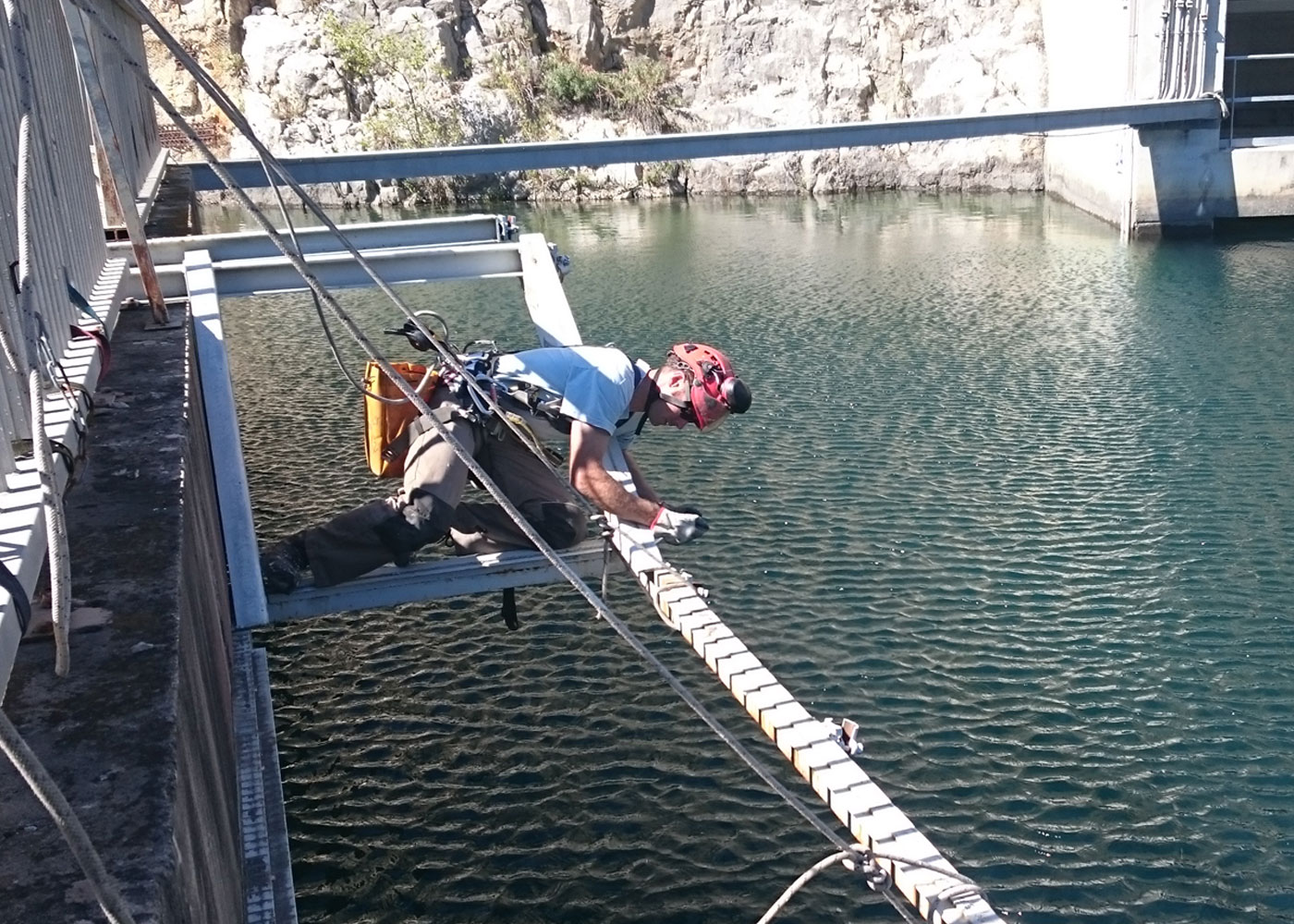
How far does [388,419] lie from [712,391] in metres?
1.79

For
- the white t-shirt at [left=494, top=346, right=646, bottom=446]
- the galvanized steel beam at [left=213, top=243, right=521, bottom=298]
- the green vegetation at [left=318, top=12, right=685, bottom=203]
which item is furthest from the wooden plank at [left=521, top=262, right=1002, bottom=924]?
the green vegetation at [left=318, top=12, right=685, bottom=203]

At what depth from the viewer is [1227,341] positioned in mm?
16344

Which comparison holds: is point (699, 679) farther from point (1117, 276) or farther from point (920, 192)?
point (920, 192)

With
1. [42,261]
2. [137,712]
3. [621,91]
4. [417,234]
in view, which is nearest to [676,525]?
[42,261]

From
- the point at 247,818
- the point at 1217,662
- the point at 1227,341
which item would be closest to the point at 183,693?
the point at 247,818

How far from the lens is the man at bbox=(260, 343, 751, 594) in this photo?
6.61 meters

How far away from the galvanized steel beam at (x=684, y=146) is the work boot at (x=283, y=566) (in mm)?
12569

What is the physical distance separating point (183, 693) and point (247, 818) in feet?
5.22

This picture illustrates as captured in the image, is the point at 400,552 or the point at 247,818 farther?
the point at 400,552

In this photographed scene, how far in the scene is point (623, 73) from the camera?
37.5 m

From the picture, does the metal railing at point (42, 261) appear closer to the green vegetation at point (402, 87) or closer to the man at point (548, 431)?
the man at point (548, 431)

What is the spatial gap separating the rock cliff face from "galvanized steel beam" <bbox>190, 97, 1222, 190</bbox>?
27.7 ft

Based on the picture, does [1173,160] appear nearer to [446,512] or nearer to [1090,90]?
[1090,90]

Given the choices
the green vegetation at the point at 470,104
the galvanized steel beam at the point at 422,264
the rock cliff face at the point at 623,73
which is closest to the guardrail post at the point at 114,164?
the galvanized steel beam at the point at 422,264
